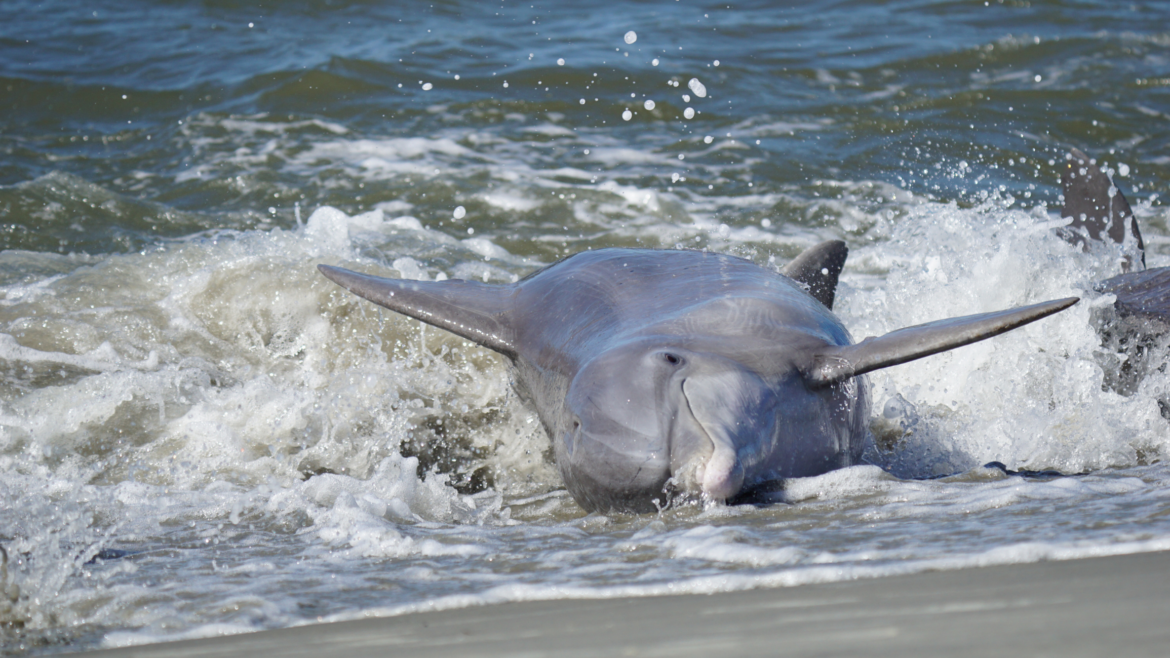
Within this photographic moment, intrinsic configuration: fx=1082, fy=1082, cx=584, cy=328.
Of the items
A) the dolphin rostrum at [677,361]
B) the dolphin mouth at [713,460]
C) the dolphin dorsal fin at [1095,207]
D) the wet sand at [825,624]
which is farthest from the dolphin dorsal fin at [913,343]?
the dolphin dorsal fin at [1095,207]

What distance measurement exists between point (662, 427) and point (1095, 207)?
448 cm

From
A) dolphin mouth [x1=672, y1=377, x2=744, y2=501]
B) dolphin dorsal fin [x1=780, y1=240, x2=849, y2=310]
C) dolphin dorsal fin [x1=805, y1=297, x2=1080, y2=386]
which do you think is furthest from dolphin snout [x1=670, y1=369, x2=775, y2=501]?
dolphin dorsal fin [x1=780, y1=240, x2=849, y2=310]

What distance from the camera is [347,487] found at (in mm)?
4121

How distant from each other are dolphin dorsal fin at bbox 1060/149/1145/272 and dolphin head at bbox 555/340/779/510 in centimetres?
394

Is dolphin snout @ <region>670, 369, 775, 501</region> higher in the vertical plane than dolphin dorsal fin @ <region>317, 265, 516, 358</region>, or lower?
lower

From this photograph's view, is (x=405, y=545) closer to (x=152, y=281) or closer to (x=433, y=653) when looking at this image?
(x=433, y=653)

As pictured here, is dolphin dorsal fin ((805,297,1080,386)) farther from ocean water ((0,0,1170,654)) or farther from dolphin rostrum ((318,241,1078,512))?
ocean water ((0,0,1170,654))

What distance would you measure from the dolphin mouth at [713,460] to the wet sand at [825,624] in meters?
0.79

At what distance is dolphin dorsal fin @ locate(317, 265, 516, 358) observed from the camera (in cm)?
462

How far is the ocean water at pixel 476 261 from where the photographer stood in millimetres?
3027

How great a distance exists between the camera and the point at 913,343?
3.71 meters

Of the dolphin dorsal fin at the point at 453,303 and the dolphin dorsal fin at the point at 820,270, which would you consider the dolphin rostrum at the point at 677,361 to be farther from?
the dolphin dorsal fin at the point at 820,270

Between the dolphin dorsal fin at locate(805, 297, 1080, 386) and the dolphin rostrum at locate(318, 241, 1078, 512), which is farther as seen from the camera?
the dolphin dorsal fin at locate(805, 297, 1080, 386)

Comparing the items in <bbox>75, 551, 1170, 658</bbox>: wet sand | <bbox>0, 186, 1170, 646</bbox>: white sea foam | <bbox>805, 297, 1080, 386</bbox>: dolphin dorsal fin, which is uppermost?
<bbox>805, 297, 1080, 386</bbox>: dolphin dorsal fin
